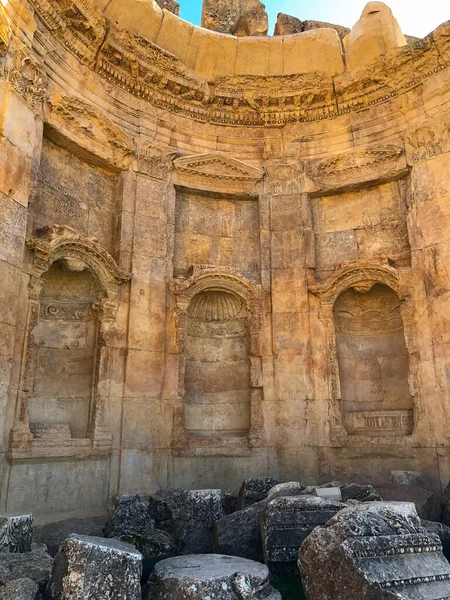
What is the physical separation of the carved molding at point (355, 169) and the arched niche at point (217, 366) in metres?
3.32

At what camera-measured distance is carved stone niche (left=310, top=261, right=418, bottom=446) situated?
9555 mm

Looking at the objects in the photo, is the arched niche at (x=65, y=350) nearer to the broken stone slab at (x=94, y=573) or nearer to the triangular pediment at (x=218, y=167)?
the triangular pediment at (x=218, y=167)

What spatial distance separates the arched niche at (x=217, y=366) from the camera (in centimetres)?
1009

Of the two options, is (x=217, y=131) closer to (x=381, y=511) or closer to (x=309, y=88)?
(x=309, y=88)

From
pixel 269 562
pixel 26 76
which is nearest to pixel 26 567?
pixel 269 562

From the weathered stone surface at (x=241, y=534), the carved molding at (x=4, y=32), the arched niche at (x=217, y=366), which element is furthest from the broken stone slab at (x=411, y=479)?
the carved molding at (x=4, y=32)

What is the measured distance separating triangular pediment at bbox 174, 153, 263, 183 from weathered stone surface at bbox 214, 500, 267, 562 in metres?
7.37

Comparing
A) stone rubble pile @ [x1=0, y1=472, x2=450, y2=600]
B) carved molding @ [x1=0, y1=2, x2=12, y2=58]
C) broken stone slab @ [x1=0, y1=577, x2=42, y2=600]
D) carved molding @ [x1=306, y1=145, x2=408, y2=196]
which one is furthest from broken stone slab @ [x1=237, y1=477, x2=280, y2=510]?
carved molding @ [x1=0, y1=2, x2=12, y2=58]

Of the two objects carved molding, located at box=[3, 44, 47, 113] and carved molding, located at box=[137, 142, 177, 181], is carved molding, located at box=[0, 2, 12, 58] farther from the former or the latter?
carved molding, located at box=[137, 142, 177, 181]

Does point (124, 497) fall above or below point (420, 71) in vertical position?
below

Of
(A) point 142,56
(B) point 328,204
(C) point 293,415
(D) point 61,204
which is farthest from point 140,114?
(C) point 293,415

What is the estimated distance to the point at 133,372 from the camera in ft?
30.0

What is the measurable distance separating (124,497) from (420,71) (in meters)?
10.0

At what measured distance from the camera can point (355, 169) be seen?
35.7ft
